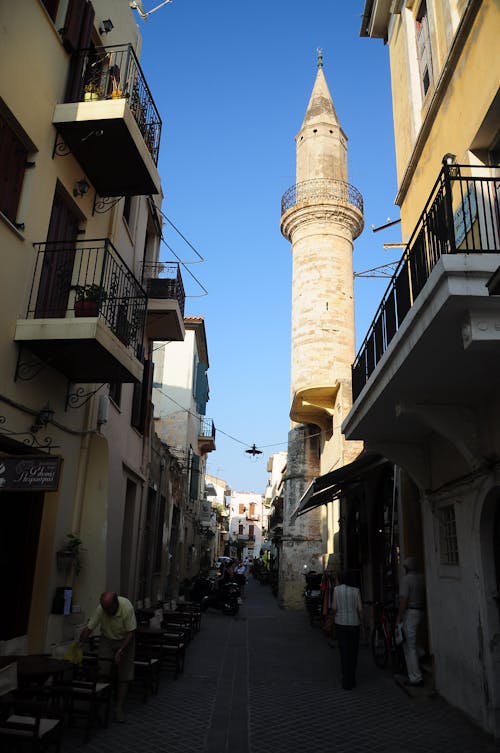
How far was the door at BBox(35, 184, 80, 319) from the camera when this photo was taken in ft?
25.3

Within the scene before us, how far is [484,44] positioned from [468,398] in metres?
4.17

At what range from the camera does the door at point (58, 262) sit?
303 inches

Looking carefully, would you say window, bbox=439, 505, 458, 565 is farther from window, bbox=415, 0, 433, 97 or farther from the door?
window, bbox=415, 0, 433, 97

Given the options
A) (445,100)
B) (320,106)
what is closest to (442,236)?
(445,100)

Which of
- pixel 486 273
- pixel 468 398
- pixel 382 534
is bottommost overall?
pixel 382 534

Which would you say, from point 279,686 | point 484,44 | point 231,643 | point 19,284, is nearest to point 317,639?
point 231,643

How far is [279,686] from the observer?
28.0 feet

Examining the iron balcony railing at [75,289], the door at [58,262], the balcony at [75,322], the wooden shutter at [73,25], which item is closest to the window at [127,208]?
the iron balcony railing at [75,289]

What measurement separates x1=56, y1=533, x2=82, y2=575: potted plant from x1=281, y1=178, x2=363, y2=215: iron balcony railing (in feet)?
68.4

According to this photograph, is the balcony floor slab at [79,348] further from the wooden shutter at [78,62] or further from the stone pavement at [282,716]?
the stone pavement at [282,716]

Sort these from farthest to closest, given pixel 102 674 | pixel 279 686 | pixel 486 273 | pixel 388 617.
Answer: pixel 388 617 → pixel 279 686 → pixel 102 674 → pixel 486 273

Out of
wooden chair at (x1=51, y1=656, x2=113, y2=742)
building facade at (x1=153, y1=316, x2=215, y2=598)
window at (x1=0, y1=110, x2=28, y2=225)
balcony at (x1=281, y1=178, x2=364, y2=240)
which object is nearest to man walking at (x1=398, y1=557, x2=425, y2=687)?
wooden chair at (x1=51, y1=656, x2=113, y2=742)

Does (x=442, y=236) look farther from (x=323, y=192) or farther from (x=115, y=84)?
(x=323, y=192)

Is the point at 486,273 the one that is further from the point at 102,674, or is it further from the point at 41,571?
the point at 41,571
